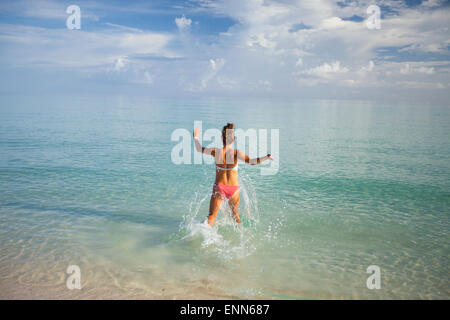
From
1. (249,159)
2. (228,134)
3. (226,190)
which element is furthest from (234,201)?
(228,134)

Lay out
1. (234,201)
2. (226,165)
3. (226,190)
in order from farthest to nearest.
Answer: (234,201) → (226,190) → (226,165)

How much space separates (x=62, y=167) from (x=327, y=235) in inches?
489

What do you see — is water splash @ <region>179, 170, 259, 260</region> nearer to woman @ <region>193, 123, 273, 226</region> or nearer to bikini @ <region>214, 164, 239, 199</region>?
woman @ <region>193, 123, 273, 226</region>

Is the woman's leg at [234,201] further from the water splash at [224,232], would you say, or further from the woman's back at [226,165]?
the water splash at [224,232]

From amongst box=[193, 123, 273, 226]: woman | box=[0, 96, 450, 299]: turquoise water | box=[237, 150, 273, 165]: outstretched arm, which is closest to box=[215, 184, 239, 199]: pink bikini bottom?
box=[193, 123, 273, 226]: woman

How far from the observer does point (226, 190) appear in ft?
22.5

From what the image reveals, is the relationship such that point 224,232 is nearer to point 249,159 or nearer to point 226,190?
point 226,190

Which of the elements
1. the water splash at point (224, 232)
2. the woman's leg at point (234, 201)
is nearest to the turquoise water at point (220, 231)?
the water splash at point (224, 232)

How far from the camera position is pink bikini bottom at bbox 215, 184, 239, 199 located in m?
6.84

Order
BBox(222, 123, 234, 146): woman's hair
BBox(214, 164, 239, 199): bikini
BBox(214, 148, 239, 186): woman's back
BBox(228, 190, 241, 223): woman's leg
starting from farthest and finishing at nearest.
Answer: BBox(228, 190, 241, 223): woman's leg
BBox(214, 164, 239, 199): bikini
BBox(214, 148, 239, 186): woman's back
BBox(222, 123, 234, 146): woman's hair

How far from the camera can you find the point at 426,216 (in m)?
9.28

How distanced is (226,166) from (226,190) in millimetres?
565
